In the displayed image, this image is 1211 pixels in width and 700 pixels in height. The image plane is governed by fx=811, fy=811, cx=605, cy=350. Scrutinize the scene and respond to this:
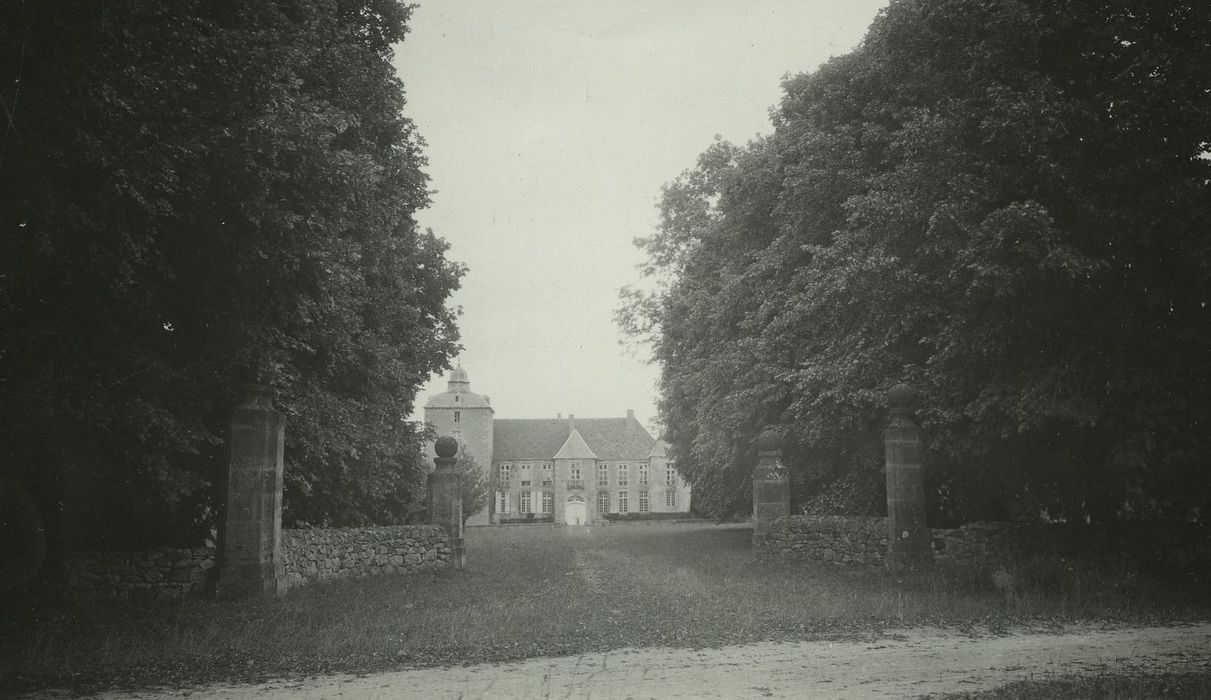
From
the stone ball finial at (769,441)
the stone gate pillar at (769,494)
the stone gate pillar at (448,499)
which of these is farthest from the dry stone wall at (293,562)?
the stone ball finial at (769,441)

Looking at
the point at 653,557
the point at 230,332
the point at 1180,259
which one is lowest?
the point at 653,557

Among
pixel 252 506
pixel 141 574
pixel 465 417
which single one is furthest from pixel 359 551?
pixel 465 417

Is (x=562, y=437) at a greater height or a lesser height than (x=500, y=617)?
greater

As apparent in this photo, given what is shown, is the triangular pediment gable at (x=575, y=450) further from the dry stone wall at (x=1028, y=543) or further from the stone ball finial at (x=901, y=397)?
the stone ball finial at (x=901, y=397)

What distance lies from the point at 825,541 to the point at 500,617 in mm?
8831

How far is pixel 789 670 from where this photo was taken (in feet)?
23.4

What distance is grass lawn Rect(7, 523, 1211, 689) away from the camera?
7.62 metres

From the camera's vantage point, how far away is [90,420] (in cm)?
922

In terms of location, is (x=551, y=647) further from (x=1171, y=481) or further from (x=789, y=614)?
(x=1171, y=481)

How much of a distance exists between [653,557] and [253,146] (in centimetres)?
1556

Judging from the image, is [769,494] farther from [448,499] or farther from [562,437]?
[562,437]

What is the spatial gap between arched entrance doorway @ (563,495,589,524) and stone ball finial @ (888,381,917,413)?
6550cm

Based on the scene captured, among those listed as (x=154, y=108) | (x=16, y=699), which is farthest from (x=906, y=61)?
(x=16, y=699)

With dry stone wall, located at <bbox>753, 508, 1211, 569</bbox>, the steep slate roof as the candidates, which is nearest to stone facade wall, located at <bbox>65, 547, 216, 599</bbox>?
dry stone wall, located at <bbox>753, 508, 1211, 569</bbox>
